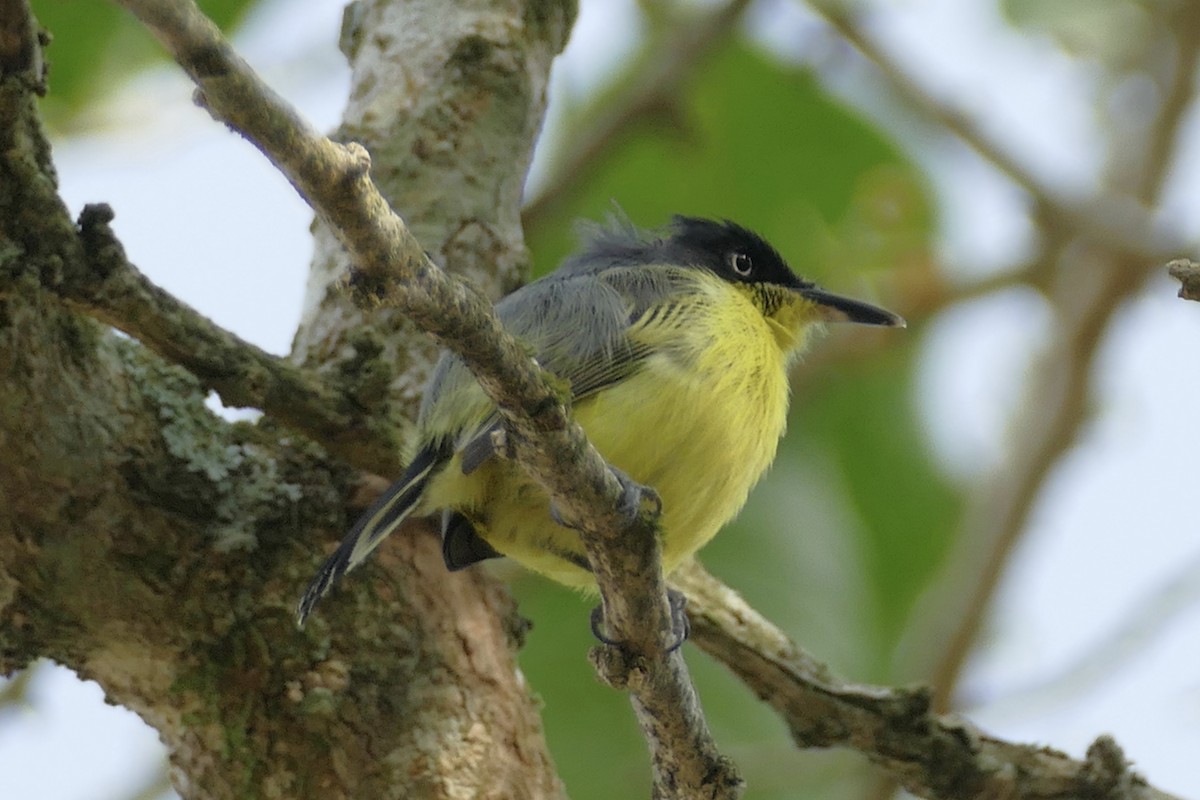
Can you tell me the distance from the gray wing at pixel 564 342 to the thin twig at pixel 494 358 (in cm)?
38

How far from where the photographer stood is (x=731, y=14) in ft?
16.0

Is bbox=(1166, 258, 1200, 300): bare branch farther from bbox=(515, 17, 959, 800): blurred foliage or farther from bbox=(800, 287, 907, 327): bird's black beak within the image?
bbox=(515, 17, 959, 800): blurred foliage

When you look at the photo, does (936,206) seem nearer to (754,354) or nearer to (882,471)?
(882,471)

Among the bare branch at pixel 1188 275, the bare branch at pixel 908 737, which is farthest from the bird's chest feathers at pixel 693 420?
the bare branch at pixel 1188 275

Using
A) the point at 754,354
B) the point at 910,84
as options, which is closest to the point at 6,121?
the point at 754,354

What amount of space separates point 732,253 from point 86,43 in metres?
2.24

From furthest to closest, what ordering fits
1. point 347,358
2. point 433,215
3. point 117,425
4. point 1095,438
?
point 1095,438 < point 433,215 < point 347,358 < point 117,425

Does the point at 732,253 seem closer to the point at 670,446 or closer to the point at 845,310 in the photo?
the point at 845,310

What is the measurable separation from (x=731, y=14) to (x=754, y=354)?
2.08 m

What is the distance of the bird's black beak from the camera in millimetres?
3729

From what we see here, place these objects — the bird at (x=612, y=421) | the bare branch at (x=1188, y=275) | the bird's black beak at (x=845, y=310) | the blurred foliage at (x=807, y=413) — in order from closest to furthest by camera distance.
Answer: the bare branch at (x=1188, y=275), the bird at (x=612, y=421), the bird's black beak at (x=845, y=310), the blurred foliage at (x=807, y=413)

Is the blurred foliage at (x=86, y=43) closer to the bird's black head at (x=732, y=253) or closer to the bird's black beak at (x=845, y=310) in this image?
the bird's black head at (x=732, y=253)

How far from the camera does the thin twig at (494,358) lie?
162 centimetres

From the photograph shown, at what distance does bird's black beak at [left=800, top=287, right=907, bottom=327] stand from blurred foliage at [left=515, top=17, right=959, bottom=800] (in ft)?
4.97
